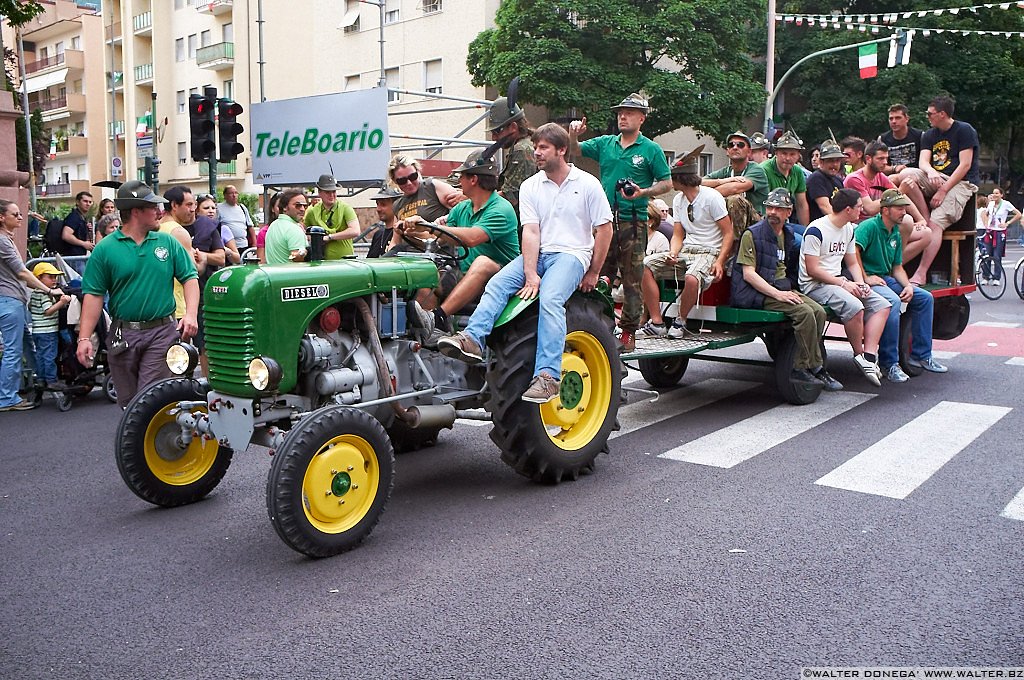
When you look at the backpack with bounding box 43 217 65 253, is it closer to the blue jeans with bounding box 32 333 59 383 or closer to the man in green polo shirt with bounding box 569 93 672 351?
the blue jeans with bounding box 32 333 59 383

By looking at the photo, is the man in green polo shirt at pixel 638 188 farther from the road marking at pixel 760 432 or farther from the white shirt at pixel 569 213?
the white shirt at pixel 569 213

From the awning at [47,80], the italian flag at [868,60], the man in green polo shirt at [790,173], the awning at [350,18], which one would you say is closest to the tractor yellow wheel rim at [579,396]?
the man in green polo shirt at [790,173]

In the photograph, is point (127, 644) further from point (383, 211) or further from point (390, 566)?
point (383, 211)

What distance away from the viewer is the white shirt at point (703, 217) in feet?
31.0

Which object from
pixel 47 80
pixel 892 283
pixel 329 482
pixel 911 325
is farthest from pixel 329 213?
pixel 47 80

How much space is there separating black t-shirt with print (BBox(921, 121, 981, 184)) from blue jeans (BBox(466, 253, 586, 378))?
666cm

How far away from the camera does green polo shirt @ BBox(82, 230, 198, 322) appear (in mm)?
7043

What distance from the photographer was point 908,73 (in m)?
38.5

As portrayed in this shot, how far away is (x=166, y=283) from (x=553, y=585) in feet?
13.0

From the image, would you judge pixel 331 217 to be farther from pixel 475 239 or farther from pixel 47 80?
pixel 47 80

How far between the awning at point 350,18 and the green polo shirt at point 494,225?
1561 inches

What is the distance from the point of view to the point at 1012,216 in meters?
23.0

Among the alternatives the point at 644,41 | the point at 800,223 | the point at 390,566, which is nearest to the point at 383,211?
the point at 800,223

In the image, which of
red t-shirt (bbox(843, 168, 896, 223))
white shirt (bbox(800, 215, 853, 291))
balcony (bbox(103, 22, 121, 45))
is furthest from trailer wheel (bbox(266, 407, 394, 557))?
balcony (bbox(103, 22, 121, 45))
